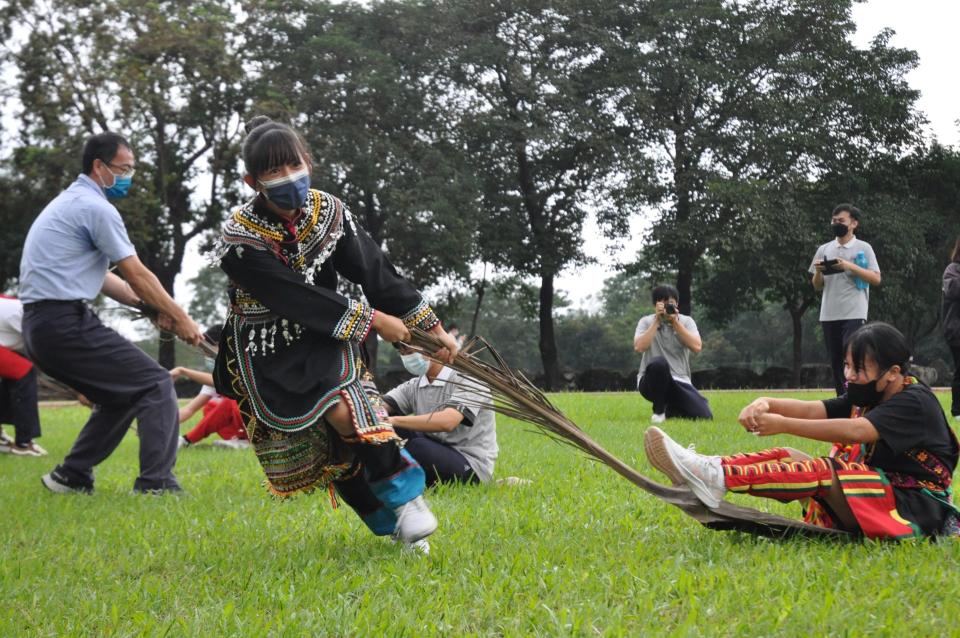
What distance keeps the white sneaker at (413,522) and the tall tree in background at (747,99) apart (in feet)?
76.2

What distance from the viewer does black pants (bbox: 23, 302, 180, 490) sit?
545 cm

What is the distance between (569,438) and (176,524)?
2.03 metres

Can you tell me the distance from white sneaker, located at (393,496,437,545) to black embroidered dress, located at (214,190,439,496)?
0.28 metres

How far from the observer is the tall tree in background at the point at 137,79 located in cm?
2292

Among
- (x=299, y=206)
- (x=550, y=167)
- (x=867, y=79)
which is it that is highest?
(x=867, y=79)

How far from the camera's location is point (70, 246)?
5.47 metres

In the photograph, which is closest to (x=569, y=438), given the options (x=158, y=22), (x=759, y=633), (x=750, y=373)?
(x=759, y=633)

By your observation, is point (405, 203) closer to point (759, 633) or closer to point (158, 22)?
point (158, 22)

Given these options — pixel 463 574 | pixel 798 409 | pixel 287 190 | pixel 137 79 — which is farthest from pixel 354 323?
pixel 137 79

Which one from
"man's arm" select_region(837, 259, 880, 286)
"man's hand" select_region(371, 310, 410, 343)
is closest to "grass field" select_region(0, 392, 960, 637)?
"man's hand" select_region(371, 310, 410, 343)

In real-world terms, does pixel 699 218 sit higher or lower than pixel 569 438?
higher

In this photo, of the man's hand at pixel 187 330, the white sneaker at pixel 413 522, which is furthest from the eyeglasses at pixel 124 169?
the white sneaker at pixel 413 522

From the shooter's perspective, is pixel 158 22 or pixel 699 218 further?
pixel 699 218

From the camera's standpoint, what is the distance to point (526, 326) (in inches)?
2112
